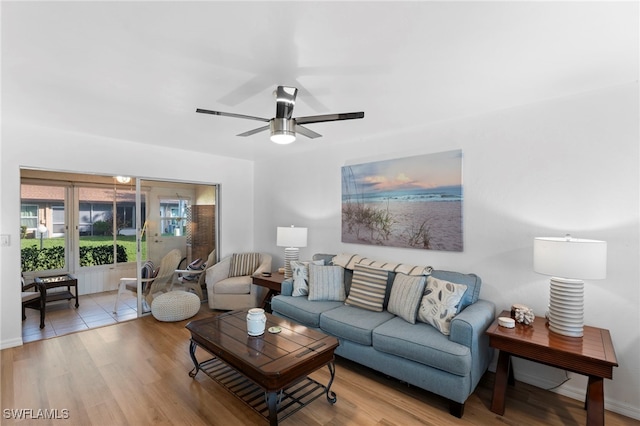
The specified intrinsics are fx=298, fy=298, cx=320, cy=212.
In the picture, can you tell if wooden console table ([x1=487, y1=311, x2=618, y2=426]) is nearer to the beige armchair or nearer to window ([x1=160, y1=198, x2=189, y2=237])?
the beige armchair

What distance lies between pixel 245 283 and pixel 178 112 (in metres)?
2.50

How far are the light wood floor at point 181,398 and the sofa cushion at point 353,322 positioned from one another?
14.7 inches

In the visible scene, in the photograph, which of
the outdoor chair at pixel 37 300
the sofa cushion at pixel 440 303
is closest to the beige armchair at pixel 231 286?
the outdoor chair at pixel 37 300

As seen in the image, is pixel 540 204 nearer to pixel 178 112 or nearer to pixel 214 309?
pixel 178 112


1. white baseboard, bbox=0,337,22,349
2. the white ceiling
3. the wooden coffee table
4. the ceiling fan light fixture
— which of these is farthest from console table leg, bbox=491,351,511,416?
white baseboard, bbox=0,337,22,349

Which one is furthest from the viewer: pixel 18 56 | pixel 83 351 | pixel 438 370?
pixel 83 351

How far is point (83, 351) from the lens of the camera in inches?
122

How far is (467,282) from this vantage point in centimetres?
273

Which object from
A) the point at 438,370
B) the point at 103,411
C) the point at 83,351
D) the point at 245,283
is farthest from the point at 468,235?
the point at 83,351

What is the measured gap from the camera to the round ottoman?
391 centimetres

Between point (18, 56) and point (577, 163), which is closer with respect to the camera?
point (18, 56)

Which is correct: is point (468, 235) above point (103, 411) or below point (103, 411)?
above

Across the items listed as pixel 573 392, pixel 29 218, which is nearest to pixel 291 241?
pixel 573 392

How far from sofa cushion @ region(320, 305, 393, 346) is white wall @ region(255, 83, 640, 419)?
85cm
